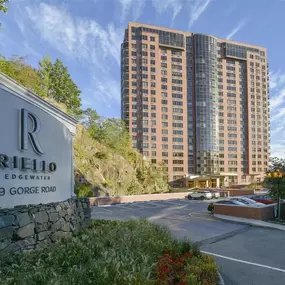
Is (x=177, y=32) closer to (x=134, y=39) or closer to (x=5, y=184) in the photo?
(x=134, y=39)

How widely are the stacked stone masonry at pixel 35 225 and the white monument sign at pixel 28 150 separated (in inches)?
15.5

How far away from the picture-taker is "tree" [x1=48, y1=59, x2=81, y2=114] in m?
52.1

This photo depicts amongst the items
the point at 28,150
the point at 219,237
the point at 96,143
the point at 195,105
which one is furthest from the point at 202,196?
the point at 195,105

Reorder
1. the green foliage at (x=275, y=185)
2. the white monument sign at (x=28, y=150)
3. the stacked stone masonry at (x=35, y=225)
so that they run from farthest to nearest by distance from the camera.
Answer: the green foliage at (x=275, y=185), the white monument sign at (x=28, y=150), the stacked stone masonry at (x=35, y=225)

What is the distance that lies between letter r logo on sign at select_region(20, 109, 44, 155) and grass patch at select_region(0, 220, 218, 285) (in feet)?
9.07

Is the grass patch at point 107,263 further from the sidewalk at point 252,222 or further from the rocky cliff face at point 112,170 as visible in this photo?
the rocky cliff face at point 112,170

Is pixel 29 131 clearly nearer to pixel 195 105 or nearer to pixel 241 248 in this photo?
pixel 241 248

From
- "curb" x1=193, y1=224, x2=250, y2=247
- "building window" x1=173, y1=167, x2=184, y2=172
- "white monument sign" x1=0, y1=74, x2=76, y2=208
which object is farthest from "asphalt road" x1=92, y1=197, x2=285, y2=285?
"building window" x1=173, y1=167, x2=184, y2=172

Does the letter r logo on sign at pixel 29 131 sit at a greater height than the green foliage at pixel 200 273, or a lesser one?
greater

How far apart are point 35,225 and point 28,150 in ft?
6.67

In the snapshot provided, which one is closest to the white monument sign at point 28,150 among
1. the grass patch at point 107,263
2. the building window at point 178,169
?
the grass patch at point 107,263

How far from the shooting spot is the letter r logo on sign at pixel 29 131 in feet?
23.3

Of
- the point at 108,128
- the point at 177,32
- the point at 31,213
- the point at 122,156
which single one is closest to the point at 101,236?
the point at 31,213

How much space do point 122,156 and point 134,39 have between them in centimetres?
6196
